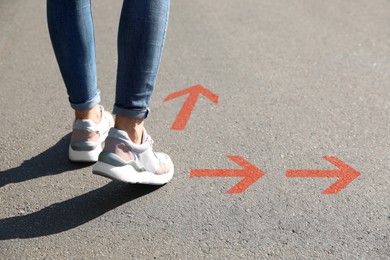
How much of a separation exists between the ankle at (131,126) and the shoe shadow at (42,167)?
0.50m

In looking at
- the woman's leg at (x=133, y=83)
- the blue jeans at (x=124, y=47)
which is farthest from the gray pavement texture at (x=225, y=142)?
the blue jeans at (x=124, y=47)

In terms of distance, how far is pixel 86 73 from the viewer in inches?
123

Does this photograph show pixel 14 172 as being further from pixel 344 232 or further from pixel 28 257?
pixel 344 232

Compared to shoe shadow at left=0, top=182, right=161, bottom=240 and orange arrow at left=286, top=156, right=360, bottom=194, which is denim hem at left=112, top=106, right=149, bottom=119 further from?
orange arrow at left=286, top=156, right=360, bottom=194

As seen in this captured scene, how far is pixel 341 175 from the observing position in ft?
10.9

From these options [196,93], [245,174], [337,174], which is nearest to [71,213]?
[245,174]

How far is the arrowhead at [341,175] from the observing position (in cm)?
321

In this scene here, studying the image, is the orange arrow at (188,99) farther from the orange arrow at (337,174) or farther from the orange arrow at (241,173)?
the orange arrow at (337,174)

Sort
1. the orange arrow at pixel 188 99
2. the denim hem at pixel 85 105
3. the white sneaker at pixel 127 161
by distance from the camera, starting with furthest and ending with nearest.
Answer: the orange arrow at pixel 188 99 → the denim hem at pixel 85 105 → the white sneaker at pixel 127 161

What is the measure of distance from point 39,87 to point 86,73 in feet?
4.32

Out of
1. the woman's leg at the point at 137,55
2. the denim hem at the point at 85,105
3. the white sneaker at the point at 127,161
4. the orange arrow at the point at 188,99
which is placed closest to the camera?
the woman's leg at the point at 137,55

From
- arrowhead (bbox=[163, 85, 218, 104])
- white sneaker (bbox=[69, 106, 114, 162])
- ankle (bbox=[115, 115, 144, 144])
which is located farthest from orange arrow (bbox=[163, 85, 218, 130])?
ankle (bbox=[115, 115, 144, 144])

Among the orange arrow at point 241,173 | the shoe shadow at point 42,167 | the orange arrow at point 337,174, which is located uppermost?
the orange arrow at point 337,174

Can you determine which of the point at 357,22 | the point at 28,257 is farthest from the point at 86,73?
the point at 357,22
